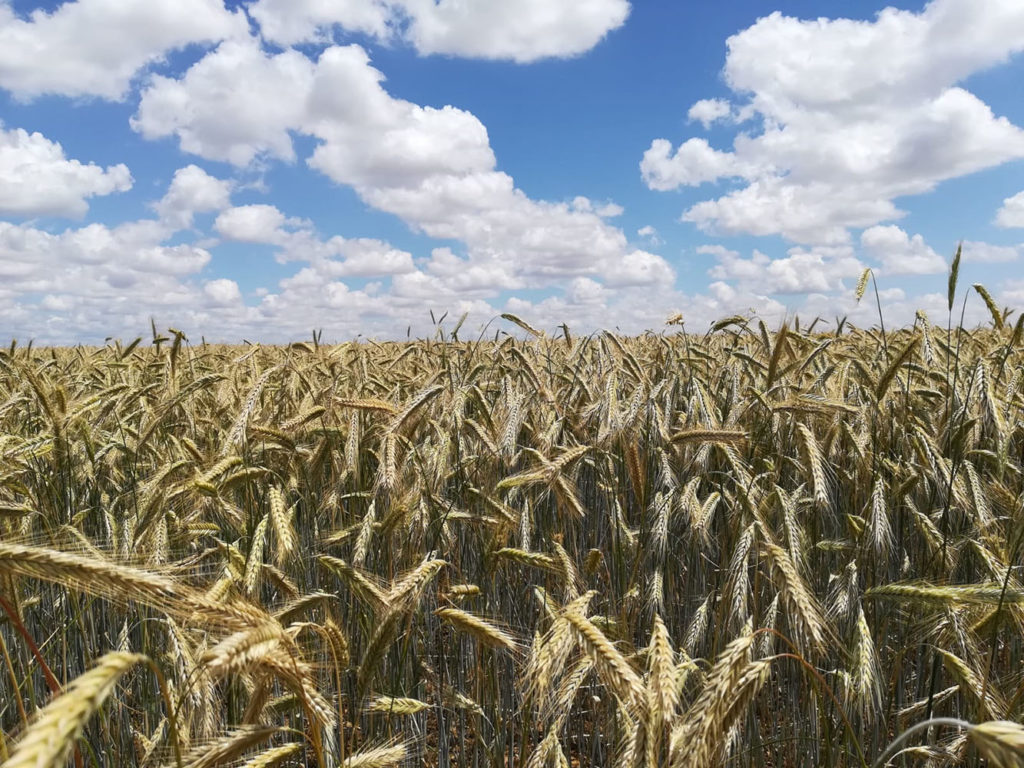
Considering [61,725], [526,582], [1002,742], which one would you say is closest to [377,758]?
[61,725]

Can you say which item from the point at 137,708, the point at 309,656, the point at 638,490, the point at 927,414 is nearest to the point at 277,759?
the point at 309,656

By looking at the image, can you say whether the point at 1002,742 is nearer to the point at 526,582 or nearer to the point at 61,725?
the point at 61,725

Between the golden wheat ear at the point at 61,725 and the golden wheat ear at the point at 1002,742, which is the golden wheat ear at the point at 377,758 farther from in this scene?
the golden wheat ear at the point at 1002,742

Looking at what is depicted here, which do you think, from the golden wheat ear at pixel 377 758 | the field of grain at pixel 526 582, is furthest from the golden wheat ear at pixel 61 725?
the golden wheat ear at pixel 377 758

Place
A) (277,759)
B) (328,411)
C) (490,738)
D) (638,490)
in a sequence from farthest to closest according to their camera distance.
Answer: (328,411) → (490,738) → (638,490) → (277,759)

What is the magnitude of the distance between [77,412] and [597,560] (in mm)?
2276

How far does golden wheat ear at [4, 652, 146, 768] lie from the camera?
0.62 m

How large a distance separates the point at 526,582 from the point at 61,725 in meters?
2.85

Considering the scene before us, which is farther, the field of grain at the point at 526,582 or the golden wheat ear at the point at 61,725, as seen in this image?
the field of grain at the point at 526,582

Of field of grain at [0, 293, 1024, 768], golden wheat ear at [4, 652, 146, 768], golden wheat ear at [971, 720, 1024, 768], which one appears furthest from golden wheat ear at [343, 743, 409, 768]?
golden wheat ear at [971, 720, 1024, 768]

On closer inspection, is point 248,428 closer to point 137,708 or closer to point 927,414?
point 137,708

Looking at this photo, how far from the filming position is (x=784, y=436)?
3.74 metres

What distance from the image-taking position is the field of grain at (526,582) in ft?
4.55

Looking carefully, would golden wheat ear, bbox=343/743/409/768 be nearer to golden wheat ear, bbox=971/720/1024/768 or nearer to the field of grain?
the field of grain
